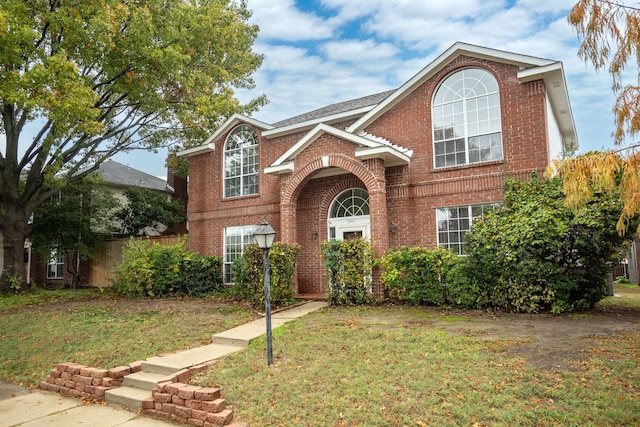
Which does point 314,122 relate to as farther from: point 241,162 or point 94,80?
point 94,80

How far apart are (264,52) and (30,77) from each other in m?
14.8

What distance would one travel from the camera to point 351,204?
1326 centimetres

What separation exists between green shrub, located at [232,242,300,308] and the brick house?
1683 millimetres

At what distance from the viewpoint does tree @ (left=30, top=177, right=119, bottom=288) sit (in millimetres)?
18391

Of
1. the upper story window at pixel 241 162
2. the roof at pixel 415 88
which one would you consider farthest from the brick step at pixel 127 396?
the upper story window at pixel 241 162

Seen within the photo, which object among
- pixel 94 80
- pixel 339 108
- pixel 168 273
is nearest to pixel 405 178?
pixel 339 108

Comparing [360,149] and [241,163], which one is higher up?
[241,163]

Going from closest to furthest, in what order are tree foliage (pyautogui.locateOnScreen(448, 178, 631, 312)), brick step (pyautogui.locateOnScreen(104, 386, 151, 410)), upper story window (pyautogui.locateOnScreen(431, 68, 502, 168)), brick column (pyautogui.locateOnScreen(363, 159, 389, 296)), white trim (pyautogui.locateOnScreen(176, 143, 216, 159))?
brick step (pyautogui.locateOnScreen(104, 386, 151, 410)) < tree foliage (pyautogui.locateOnScreen(448, 178, 631, 312)) < brick column (pyautogui.locateOnScreen(363, 159, 389, 296)) < upper story window (pyautogui.locateOnScreen(431, 68, 502, 168)) < white trim (pyautogui.locateOnScreen(176, 143, 216, 159))

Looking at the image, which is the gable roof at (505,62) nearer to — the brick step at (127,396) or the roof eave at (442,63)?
the roof eave at (442,63)

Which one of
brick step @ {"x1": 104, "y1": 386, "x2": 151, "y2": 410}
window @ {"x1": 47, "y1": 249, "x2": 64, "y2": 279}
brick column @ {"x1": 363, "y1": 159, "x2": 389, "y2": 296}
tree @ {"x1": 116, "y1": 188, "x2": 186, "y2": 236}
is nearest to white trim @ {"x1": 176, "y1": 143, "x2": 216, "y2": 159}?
tree @ {"x1": 116, "y1": 188, "x2": 186, "y2": 236}

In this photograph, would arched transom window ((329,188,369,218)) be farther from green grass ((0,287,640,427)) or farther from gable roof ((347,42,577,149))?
green grass ((0,287,640,427))

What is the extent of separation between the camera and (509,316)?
8.54 meters

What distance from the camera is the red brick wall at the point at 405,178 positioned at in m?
10.8

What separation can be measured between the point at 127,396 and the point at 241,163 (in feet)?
37.8
